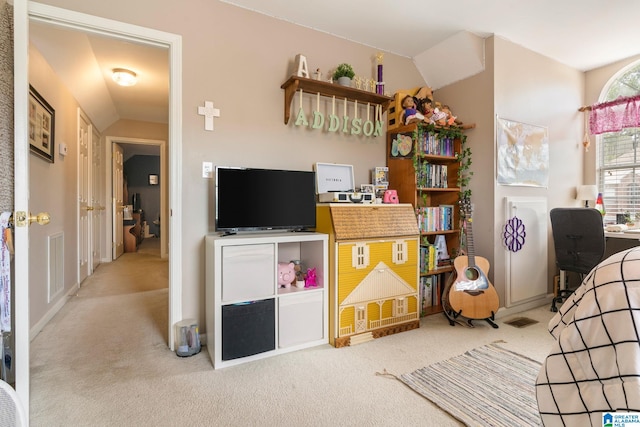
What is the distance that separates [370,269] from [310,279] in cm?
45

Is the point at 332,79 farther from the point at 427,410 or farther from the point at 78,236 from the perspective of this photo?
the point at 78,236

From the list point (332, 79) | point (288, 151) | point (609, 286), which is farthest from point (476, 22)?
point (609, 286)

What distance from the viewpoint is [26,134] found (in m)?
1.31

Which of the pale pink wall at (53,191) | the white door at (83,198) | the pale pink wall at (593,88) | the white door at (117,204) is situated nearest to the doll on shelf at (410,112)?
the pale pink wall at (593,88)

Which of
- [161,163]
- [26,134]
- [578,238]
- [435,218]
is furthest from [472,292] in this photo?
[161,163]

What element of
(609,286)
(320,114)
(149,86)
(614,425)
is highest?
(149,86)

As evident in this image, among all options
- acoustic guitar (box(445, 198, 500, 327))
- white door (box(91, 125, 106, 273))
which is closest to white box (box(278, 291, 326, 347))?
acoustic guitar (box(445, 198, 500, 327))

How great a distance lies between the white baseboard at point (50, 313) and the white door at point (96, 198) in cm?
120

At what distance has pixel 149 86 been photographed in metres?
3.74

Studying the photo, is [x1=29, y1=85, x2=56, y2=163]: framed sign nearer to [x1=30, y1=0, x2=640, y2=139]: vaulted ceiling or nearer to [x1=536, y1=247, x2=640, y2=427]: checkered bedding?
[x1=30, y1=0, x2=640, y2=139]: vaulted ceiling

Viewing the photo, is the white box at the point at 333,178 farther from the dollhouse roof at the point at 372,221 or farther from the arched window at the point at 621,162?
the arched window at the point at 621,162

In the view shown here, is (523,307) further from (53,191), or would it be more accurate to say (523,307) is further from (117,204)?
(117,204)

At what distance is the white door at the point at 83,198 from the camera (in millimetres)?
3701

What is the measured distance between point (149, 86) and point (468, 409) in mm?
4329
